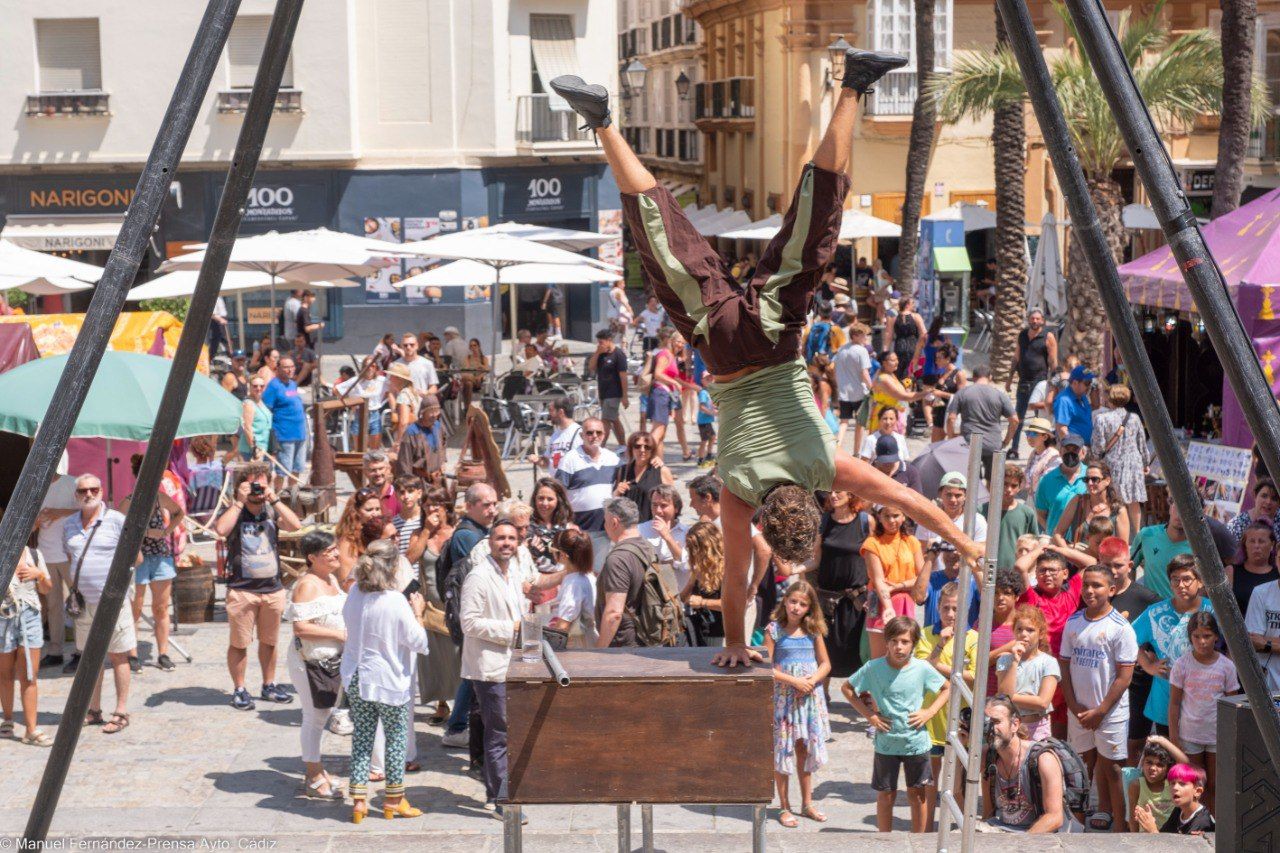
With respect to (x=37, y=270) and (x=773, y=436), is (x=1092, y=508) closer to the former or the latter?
(x=773, y=436)

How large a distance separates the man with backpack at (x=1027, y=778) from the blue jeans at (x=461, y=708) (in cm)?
327

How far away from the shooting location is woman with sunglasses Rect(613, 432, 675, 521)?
37.4 ft

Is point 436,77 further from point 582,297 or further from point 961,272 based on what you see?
point 961,272

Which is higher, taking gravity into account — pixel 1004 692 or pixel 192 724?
pixel 1004 692

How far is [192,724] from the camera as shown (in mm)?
10297

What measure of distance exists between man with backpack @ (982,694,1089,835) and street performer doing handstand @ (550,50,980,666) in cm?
277

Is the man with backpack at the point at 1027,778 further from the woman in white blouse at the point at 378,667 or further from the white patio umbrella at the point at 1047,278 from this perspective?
the white patio umbrella at the point at 1047,278

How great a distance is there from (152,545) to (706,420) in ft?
26.4

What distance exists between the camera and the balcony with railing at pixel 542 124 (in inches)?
1229

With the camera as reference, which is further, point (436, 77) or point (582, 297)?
point (582, 297)

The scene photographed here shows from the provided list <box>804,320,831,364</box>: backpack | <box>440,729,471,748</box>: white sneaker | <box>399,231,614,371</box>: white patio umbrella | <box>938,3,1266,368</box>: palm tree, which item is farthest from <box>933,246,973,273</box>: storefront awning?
<box>440,729,471,748</box>: white sneaker

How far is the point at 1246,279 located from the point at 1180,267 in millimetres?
8107

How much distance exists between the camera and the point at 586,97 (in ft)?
15.8


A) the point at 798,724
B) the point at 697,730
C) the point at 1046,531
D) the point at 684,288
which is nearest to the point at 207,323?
the point at 684,288
